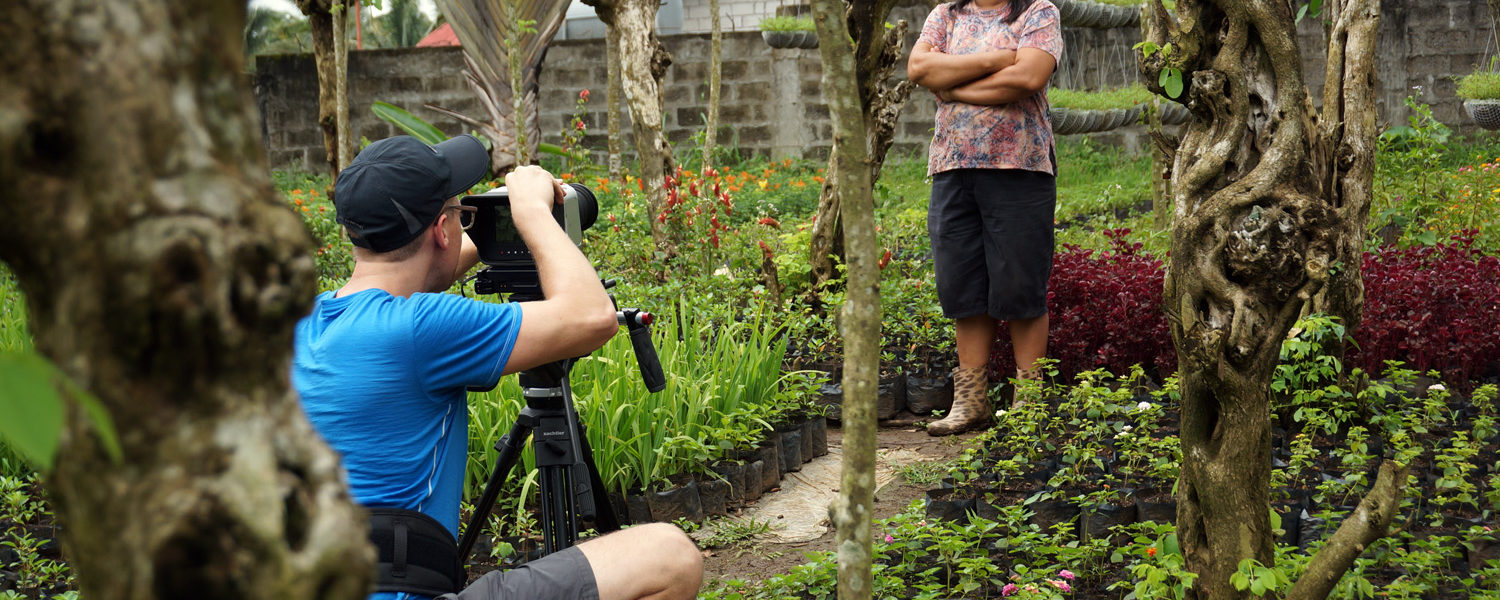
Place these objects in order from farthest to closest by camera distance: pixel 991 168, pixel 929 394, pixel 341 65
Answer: pixel 341 65 < pixel 929 394 < pixel 991 168

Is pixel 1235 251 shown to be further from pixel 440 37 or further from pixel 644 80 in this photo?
pixel 440 37

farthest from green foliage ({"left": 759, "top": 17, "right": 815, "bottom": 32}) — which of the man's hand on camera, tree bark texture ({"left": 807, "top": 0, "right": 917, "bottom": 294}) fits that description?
the man's hand on camera

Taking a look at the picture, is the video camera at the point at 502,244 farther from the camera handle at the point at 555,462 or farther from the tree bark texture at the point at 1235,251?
the tree bark texture at the point at 1235,251

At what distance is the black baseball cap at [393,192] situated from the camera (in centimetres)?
209

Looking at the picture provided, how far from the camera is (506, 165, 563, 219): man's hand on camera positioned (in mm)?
2197

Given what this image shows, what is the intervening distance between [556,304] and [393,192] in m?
0.37

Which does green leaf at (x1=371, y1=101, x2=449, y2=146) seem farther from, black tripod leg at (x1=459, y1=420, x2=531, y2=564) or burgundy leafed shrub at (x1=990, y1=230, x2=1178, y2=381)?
black tripod leg at (x1=459, y1=420, x2=531, y2=564)

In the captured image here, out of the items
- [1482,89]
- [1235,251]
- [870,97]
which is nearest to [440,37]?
[1482,89]

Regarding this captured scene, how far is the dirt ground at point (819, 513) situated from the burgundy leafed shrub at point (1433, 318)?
1519 millimetres

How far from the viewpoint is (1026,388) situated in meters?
3.65

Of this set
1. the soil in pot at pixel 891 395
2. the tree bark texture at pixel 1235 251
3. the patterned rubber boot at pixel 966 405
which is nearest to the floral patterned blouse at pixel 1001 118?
the patterned rubber boot at pixel 966 405

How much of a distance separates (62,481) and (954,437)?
157 inches

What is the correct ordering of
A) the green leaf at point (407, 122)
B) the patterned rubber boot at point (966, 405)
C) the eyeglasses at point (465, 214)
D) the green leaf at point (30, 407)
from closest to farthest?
1. the green leaf at point (30, 407)
2. the eyeglasses at point (465, 214)
3. the patterned rubber boot at point (966, 405)
4. the green leaf at point (407, 122)

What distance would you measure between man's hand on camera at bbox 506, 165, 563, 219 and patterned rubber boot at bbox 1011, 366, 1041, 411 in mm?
1964
